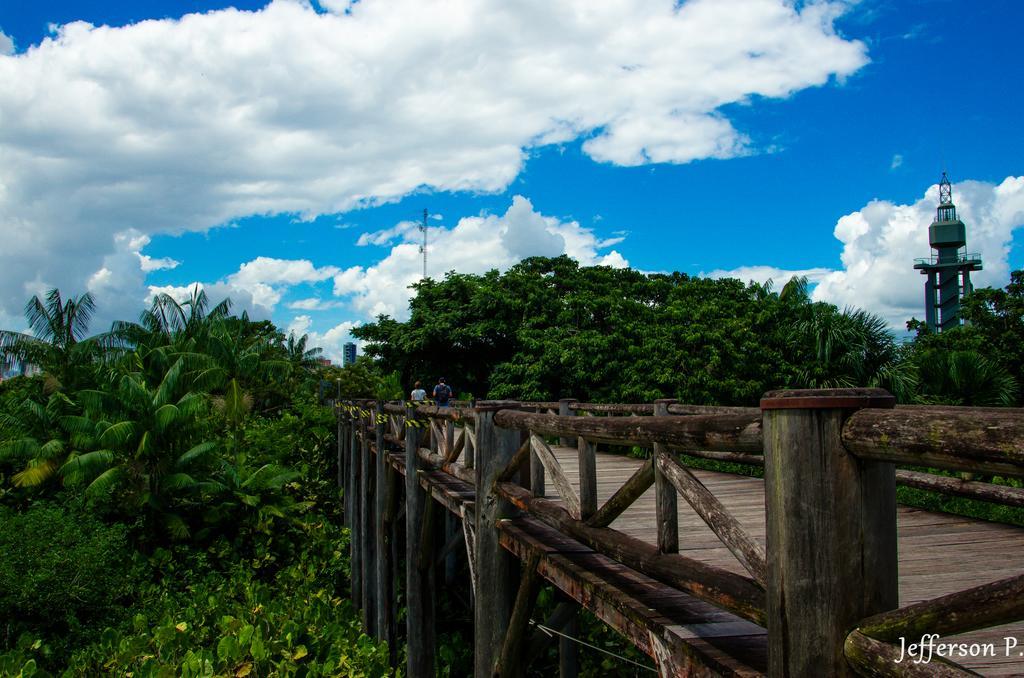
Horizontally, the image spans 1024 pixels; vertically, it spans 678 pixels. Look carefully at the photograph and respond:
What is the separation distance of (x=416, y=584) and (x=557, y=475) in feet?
18.4

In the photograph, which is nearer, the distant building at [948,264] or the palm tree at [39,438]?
the palm tree at [39,438]

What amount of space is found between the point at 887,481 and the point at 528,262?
33044mm

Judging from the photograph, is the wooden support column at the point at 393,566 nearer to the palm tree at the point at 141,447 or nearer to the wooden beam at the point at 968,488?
the palm tree at the point at 141,447

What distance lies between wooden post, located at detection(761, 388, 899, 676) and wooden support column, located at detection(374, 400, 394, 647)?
10099mm

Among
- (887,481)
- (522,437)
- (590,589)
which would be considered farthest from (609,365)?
(887,481)

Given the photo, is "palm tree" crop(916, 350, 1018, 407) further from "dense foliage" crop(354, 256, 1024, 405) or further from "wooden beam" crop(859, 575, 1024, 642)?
"wooden beam" crop(859, 575, 1024, 642)

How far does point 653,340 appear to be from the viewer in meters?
23.1

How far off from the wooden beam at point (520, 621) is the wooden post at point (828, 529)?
2663mm

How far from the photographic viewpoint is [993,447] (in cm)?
156

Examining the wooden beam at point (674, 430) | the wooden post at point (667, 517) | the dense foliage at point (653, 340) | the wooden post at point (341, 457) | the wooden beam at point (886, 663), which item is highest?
the dense foliage at point (653, 340)

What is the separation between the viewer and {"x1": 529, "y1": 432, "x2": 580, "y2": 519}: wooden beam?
4.12 meters

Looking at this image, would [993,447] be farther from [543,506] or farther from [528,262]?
[528,262]

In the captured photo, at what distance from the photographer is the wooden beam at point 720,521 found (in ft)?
7.64

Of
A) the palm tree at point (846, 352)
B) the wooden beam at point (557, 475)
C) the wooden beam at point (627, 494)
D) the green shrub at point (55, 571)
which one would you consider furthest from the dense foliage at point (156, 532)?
the palm tree at point (846, 352)
